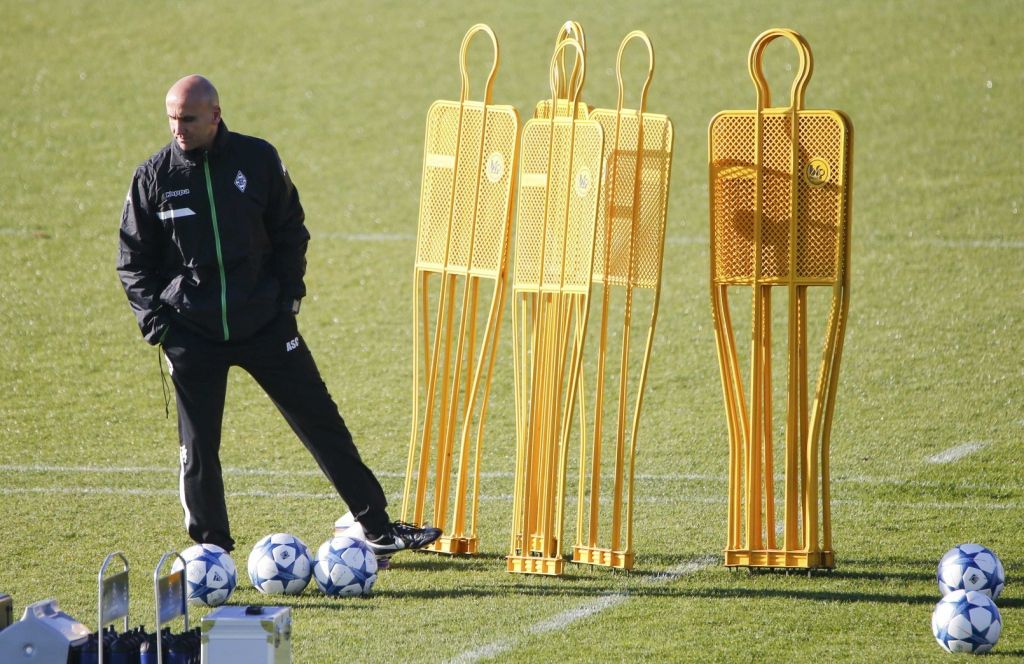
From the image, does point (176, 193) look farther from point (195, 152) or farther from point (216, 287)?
Answer: point (216, 287)

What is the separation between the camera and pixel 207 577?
6.65 meters

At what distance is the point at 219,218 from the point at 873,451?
4.81 m

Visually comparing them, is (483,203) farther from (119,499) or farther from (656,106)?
(656,106)

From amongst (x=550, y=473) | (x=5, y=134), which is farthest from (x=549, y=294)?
(x=5, y=134)

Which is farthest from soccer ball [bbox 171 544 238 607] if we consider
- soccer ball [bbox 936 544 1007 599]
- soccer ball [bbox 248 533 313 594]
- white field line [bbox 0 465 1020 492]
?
soccer ball [bbox 936 544 1007 599]

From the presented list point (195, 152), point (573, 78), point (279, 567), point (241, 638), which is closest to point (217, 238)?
point (195, 152)

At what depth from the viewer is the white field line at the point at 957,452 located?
9.56 meters

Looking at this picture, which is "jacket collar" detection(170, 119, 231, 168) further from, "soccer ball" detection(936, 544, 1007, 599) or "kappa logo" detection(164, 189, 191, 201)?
"soccer ball" detection(936, 544, 1007, 599)

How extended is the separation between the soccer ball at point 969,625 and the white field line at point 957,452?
3631 mm

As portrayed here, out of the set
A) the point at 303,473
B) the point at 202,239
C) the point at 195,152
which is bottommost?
the point at 303,473

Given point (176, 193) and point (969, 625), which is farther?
point (176, 193)

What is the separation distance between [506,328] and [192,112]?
274 inches

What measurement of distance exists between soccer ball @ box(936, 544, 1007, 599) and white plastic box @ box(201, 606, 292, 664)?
3.14 m

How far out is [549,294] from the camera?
7621 mm
